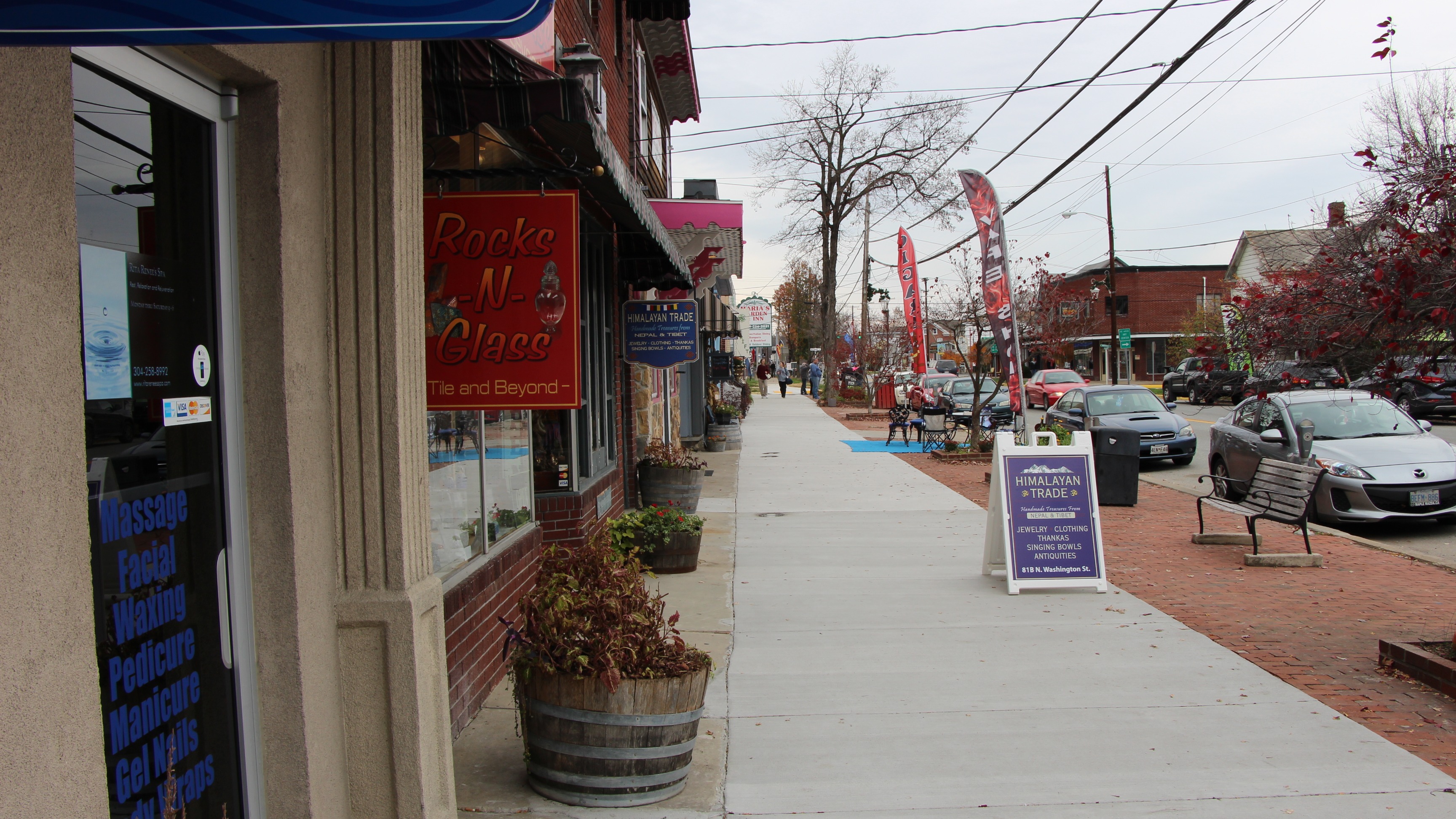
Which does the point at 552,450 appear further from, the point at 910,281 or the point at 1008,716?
the point at 910,281

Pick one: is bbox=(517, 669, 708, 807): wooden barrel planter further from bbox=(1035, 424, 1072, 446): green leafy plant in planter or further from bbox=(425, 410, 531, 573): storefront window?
bbox=(1035, 424, 1072, 446): green leafy plant in planter

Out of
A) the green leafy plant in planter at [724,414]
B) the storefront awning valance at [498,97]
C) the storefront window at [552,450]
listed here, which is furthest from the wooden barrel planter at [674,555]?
the green leafy plant in planter at [724,414]

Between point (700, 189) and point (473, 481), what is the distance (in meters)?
11.3

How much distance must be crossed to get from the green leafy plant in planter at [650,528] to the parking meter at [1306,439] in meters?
7.31

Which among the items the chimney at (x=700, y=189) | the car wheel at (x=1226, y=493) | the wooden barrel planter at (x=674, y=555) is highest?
the chimney at (x=700, y=189)

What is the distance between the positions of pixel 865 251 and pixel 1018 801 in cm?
3934

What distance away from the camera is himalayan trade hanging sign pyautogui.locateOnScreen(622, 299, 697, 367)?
34.7 feet

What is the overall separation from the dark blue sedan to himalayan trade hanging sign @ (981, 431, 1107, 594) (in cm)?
854

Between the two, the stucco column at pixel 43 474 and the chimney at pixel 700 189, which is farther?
the chimney at pixel 700 189

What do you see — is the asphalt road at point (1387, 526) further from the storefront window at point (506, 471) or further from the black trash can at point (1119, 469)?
the storefront window at point (506, 471)

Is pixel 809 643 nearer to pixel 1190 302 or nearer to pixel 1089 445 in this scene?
pixel 1089 445

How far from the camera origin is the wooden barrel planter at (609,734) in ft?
12.8

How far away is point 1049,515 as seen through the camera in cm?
799

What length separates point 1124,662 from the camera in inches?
239
